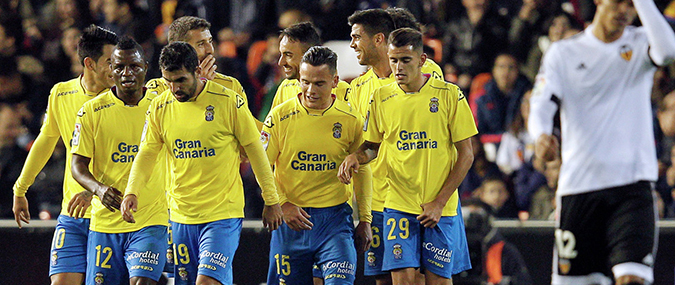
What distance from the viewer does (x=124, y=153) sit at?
691 centimetres

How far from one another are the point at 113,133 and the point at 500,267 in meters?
3.63

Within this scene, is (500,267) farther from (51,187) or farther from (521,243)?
(51,187)

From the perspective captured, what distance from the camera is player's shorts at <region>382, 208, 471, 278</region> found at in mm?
6707

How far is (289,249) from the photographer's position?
6922 mm

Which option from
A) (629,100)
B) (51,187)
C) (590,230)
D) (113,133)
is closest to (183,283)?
(113,133)

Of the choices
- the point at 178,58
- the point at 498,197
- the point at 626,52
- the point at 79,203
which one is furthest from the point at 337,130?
the point at 498,197

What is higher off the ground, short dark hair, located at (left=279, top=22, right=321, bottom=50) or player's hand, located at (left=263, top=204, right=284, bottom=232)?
short dark hair, located at (left=279, top=22, right=321, bottom=50)

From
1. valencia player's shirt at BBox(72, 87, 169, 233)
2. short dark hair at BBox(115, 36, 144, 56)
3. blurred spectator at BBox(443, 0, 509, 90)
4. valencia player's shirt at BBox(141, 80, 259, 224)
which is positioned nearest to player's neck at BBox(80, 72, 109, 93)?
valencia player's shirt at BBox(72, 87, 169, 233)

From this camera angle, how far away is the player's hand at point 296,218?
6.81 metres

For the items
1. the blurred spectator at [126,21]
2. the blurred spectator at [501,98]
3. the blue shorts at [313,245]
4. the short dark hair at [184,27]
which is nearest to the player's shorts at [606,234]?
the blue shorts at [313,245]

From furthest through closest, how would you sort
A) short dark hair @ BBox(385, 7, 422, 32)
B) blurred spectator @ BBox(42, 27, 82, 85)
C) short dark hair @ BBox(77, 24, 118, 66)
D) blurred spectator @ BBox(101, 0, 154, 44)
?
blurred spectator @ BBox(101, 0, 154, 44)
blurred spectator @ BBox(42, 27, 82, 85)
short dark hair @ BBox(385, 7, 422, 32)
short dark hair @ BBox(77, 24, 118, 66)

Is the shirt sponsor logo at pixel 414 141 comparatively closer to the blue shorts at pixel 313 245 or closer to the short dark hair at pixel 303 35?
the blue shorts at pixel 313 245

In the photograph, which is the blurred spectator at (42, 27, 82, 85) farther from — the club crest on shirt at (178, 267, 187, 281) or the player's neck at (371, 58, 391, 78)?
the club crest on shirt at (178, 267, 187, 281)

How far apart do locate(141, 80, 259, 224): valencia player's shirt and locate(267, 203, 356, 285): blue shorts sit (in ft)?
1.83
